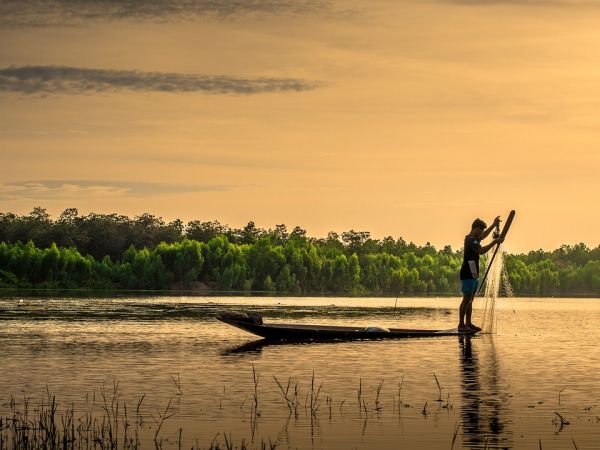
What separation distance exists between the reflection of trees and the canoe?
7.01m

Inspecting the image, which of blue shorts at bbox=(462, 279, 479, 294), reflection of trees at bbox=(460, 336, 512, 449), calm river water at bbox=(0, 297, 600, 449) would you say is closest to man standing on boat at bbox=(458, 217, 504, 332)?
blue shorts at bbox=(462, 279, 479, 294)

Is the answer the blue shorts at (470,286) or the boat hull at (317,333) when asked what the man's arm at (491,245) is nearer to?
the blue shorts at (470,286)

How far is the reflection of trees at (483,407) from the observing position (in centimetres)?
1736

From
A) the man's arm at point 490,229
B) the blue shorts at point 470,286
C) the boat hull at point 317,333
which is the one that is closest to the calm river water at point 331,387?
the boat hull at point 317,333

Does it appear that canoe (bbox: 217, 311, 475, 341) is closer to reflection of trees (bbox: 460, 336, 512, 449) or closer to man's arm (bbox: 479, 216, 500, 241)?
man's arm (bbox: 479, 216, 500, 241)

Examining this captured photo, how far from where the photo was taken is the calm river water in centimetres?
1802

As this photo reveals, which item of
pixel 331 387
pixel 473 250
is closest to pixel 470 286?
pixel 473 250

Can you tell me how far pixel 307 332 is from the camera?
36.8 metres

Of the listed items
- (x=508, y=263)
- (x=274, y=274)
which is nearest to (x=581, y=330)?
(x=274, y=274)

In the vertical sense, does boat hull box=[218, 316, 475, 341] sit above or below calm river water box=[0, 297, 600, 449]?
above

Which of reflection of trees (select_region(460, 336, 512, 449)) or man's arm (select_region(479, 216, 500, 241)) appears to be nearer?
reflection of trees (select_region(460, 336, 512, 449))

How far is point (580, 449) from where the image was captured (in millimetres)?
16719

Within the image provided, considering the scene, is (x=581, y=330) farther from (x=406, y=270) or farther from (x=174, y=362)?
(x=406, y=270)

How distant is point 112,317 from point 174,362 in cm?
3009
